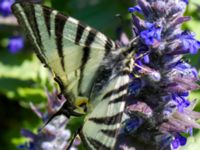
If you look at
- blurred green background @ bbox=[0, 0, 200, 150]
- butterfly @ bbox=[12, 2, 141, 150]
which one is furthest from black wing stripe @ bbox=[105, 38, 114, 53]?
blurred green background @ bbox=[0, 0, 200, 150]

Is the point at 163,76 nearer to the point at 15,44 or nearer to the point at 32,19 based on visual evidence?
the point at 32,19

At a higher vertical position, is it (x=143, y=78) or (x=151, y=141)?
(x=143, y=78)

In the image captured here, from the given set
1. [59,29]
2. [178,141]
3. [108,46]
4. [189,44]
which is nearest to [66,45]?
[59,29]

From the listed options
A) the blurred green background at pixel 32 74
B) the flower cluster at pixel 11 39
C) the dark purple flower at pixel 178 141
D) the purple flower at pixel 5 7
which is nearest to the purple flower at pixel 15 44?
the flower cluster at pixel 11 39

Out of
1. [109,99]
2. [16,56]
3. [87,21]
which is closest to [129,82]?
[109,99]

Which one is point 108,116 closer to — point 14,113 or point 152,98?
point 152,98

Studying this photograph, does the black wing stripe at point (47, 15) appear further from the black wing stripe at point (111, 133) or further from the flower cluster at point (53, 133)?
the flower cluster at point (53, 133)
